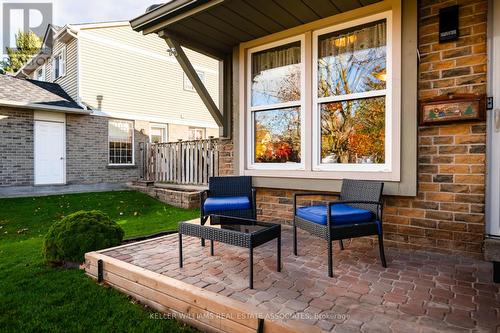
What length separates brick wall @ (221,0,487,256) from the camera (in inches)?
117

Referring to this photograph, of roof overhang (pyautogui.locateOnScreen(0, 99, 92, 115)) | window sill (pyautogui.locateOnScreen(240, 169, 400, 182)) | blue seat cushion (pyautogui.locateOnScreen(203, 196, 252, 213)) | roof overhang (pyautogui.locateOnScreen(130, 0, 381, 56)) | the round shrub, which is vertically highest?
roof overhang (pyautogui.locateOnScreen(130, 0, 381, 56))

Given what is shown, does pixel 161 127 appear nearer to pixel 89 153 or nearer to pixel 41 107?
pixel 89 153

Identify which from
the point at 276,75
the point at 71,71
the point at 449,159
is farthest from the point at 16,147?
the point at 449,159

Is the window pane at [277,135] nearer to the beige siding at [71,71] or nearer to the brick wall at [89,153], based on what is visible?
the brick wall at [89,153]

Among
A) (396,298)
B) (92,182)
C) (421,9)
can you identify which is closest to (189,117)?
(92,182)

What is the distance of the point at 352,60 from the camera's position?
3.79 metres

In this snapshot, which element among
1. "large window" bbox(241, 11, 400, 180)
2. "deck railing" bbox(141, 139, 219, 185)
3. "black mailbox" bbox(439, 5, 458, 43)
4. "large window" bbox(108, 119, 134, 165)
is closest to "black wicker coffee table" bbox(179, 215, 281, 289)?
"large window" bbox(241, 11, 400, 180)

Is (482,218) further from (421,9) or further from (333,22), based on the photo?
(333,22)

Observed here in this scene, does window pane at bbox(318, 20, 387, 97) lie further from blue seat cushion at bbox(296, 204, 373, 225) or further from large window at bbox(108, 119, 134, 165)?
large window at bbox(108, 119, 134, 165)

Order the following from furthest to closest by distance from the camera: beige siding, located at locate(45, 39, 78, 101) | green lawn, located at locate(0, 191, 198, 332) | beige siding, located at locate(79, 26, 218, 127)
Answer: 1. beige siding, located at locate(79, 26, 218, 127)
2. beige siding, located at locate(45, 39, 78, 101)
3. green lawn, located at locate(0, 191, 198, 332)

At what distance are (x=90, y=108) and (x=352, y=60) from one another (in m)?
9.69

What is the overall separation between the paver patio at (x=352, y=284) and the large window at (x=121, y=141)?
28.4 feet

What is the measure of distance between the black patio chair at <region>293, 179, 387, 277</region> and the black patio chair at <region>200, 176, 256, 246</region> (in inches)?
28.6

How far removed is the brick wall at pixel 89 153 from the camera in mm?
10148
